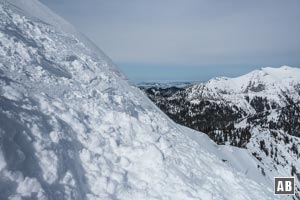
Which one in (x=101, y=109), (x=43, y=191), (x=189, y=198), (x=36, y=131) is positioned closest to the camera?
(x=43, y=191)

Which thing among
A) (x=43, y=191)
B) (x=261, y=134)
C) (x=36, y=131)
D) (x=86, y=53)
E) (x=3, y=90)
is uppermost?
(x=86, y=53)

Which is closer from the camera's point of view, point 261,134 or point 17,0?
point 17,0

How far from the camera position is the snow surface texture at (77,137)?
807cm

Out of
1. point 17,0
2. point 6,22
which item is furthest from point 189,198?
point 17,0

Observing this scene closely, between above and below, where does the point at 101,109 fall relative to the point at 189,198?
above

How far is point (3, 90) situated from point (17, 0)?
11.9m

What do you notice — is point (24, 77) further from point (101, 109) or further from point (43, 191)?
point (43, 191)

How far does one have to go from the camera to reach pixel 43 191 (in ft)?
24.1

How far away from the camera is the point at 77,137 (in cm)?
1064

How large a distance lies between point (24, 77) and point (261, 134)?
15118cm

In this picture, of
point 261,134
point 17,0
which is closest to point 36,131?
point 17,0

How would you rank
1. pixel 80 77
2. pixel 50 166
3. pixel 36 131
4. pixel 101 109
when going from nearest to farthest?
pixel 50 166 → pixel 36 131 → pixel 101 109 → pixel 80 77

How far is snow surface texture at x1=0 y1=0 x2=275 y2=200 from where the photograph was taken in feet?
26.5

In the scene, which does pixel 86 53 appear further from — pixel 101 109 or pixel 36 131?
pixel 36 131
